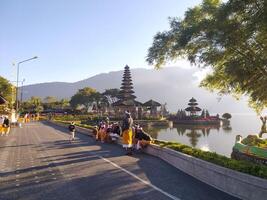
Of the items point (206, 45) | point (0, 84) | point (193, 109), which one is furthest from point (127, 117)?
point (0, 84)

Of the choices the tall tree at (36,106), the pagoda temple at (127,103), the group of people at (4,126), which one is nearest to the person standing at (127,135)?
the group of people at (4,126)

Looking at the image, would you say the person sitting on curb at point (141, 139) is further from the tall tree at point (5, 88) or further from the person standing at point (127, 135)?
the tall tree at point (5, 88)

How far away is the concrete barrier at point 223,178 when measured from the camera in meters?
8.30

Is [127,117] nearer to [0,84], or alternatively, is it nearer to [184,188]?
[184,188]

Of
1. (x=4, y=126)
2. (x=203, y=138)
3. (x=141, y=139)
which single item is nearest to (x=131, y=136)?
(x=141, y=139)

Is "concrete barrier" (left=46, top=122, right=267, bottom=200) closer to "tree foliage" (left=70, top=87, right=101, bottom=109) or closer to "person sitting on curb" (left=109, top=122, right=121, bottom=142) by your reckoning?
"person sitting on curb" (left=109, top=122, right=121, bottom=142)

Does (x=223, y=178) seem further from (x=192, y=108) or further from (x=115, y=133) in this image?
(x=192, y=108)

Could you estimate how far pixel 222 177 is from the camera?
9.85m

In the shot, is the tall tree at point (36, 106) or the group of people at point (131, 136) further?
the tall tree at point (36, 106)

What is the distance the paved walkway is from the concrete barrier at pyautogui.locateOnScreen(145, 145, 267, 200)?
253mm

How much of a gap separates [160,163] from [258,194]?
6.50 meters

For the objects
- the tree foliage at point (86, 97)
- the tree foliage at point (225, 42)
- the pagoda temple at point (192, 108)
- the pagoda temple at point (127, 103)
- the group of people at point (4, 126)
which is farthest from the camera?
the tree foliage at point (86, 97)

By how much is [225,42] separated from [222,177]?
937cm

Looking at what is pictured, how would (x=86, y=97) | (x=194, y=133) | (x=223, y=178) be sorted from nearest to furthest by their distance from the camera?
(x=223, y=178)
(x=194, y=133)
(x=86, y=97)
